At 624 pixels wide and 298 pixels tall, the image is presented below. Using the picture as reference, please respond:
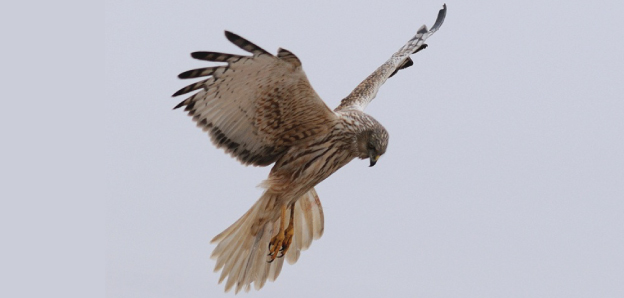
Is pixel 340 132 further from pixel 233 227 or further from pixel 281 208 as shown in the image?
pixel 233 227

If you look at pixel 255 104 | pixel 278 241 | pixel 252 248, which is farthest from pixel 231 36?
pixel 252 248

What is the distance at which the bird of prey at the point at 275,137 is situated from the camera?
21.0 ft

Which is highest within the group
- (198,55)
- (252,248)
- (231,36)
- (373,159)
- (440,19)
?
(440,19)

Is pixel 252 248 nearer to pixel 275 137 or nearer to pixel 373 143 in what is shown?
pixel 275 137

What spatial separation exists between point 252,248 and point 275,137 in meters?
1.11

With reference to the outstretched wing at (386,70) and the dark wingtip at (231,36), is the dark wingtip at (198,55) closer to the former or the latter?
the dark wingtip at (231,36)

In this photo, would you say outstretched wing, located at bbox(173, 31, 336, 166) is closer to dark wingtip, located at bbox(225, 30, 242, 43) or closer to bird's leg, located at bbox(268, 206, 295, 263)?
dark wingtip, located at bbox(225, 30, 242, 43)

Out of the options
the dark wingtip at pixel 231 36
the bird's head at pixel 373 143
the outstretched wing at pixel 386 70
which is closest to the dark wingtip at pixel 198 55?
the dark wingtip at pixel 231 36

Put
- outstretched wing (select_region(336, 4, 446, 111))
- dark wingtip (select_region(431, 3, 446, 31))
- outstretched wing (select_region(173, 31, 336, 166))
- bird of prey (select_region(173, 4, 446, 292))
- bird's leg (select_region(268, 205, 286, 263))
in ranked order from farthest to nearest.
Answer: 1. dark wingtip (select_region(431, 3, 446, 31))
2. outstretched wing (select_region(336, 4, 446, 111))
3. bird's leg (select_region(268, 205, 286, 263))
4. bird of prey (select_region(173, 4, 446, 292))
5. outstretched wing (select_region(173, 31, 336, 166))

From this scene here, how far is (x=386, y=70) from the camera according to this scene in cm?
843

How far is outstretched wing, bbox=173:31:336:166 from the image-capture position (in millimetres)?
6258

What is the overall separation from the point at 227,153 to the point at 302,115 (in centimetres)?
60

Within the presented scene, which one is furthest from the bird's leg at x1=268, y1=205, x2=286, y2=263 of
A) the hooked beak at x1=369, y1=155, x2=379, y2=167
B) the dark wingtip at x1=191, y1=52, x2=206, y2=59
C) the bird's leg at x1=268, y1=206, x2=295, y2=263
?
the dark wingtip at x1=191, y1=52, x2=206, y2=59

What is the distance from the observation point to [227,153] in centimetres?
700
